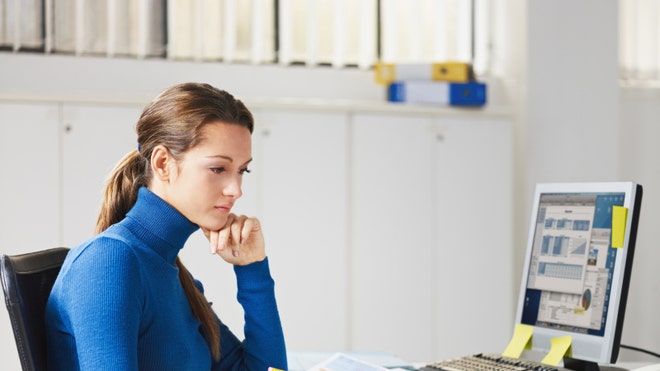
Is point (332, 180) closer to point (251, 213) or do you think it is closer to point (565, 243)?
point (251, 213)

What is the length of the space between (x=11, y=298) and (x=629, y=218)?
1.23m

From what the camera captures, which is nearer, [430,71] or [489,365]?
[489,365]

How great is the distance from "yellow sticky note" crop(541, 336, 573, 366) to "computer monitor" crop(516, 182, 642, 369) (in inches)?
0.5

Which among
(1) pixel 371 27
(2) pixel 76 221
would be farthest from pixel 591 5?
(2) pixel 76 221

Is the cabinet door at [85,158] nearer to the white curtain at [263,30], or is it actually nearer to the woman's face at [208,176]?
the white curtain at [263,30]

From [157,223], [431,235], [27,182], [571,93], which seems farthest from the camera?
[571,93]

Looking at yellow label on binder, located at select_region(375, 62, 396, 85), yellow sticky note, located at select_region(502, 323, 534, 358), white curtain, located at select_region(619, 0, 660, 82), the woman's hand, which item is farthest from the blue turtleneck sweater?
white curtain, located at select_region(619, 0, 660, 82)

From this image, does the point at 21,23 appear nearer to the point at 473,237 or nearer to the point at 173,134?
the point at 473,237

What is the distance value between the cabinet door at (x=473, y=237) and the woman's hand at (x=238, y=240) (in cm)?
208

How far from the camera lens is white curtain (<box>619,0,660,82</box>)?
4.18 m

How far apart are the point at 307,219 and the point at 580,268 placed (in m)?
1.81

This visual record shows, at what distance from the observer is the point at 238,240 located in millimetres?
1597

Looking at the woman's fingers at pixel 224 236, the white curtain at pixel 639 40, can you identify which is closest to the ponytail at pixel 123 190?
the woman's fingers at pixel 224 236

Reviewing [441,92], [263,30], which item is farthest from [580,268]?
[263,30]
